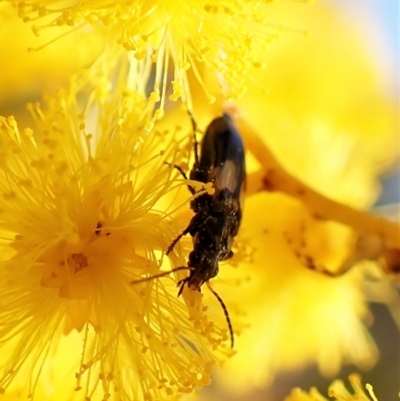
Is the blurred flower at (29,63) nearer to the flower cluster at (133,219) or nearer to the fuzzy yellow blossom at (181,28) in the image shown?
the flower cluster at (133,219)

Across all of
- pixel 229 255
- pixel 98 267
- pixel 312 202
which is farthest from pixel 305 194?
pixel 98 267

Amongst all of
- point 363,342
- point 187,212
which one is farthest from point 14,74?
point 363,342

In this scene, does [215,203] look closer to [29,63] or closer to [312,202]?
[312,202]

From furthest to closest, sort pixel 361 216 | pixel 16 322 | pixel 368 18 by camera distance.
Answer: pixel 368 18 → pixel 361 216 → pixel 16 322

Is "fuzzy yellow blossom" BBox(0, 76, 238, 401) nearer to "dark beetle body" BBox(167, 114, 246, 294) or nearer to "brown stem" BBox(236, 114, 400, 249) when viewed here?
"dark beetle body" BBox(167, 114, 246, 294)

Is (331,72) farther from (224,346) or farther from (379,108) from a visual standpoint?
(224,346)

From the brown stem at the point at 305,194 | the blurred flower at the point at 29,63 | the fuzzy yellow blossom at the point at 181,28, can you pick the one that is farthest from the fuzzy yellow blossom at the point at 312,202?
the blurred flower at the point at 29,63
